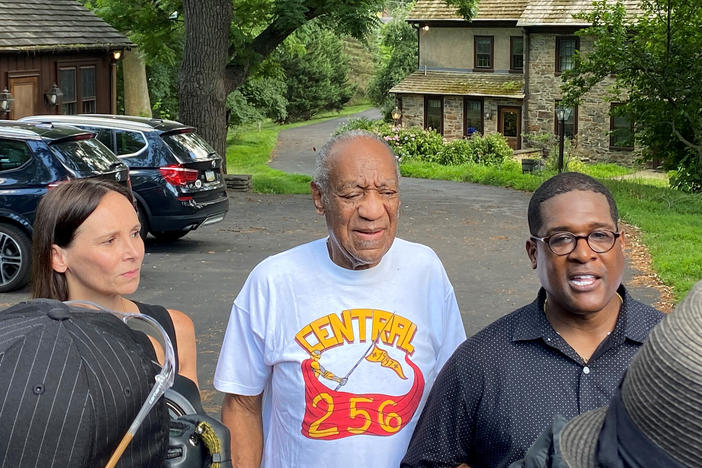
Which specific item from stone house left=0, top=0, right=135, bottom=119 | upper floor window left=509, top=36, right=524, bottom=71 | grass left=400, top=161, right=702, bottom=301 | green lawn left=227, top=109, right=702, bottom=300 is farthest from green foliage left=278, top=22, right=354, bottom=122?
stone house left=0, top=0, right=135, bottom=119

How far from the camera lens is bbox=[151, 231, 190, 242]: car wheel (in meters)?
15.6

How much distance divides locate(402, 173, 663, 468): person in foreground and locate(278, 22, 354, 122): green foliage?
51.5 meters

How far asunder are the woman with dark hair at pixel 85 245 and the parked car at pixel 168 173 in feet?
37.1

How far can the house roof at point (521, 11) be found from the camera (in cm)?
4056

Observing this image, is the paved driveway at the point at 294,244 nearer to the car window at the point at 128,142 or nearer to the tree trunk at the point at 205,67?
the car window at the point at 128,142

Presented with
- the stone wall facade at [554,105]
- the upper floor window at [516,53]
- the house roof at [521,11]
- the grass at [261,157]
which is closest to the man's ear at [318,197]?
the grass at [261,157]

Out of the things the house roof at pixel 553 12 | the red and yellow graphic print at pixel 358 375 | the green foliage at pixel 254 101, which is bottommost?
the red and yellow graphic print at pixel 358 375

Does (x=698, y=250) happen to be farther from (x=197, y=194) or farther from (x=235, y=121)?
(x=235, y=121)

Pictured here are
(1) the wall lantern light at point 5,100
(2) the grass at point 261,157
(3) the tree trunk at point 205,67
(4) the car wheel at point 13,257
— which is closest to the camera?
(4) the car wheel at point 13,257

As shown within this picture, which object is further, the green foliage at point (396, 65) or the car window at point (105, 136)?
the green foliage at point (396, 65)

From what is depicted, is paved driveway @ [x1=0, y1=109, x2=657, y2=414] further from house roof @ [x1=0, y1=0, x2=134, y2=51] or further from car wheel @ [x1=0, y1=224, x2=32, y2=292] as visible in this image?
house roof @ [x1=0, y1=0, x2=134, y2=51]

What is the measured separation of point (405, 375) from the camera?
3311mm

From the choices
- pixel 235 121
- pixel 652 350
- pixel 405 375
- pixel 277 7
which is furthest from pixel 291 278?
pixel 235 121

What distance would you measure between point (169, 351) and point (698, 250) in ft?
45.8
